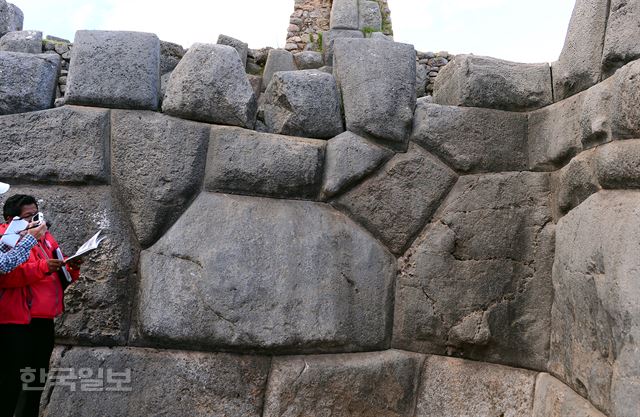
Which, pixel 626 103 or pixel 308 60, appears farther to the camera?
pixel 308 60

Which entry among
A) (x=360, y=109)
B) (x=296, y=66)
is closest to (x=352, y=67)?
(x=360, y=109)

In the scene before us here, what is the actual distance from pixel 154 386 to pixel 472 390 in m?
1.50

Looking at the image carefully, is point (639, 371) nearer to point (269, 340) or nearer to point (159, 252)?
point (269, 340)

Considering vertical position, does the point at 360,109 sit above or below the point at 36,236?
above

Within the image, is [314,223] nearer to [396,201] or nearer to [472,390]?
[396,201]

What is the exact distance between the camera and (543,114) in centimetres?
321

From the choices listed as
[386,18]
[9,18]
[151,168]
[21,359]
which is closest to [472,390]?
[151,168]

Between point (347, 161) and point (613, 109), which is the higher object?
point (613, 109)

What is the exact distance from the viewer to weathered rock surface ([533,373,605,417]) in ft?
8.26

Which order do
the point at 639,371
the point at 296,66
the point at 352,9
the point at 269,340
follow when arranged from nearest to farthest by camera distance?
the point at 639,371 → the point at 269,340 → the point at 296,66 → the point at 352,9

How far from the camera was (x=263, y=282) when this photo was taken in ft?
9.73

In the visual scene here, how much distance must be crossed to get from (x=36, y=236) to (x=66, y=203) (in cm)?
37

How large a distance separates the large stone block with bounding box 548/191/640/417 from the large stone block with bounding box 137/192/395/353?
824mm

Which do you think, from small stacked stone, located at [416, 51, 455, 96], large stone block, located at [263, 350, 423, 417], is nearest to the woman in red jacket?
large stone block, located at [263, 350, 423, 417]
